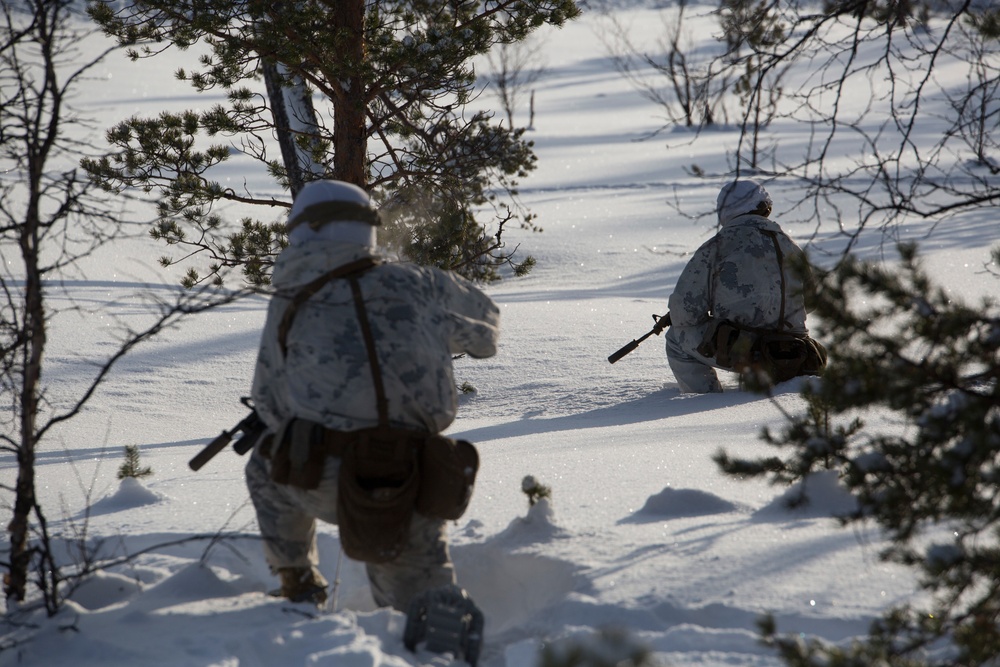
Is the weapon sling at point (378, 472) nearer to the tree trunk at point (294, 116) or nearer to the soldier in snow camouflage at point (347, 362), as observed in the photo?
the soldier in snow camouflage at point (347, 362)

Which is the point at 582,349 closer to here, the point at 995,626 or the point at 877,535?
the point at 877,535

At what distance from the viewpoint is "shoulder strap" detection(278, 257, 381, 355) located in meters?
2.62

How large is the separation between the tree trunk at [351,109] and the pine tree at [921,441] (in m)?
3.79

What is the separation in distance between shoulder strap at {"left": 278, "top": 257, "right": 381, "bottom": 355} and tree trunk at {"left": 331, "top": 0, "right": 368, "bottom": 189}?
8.94ft

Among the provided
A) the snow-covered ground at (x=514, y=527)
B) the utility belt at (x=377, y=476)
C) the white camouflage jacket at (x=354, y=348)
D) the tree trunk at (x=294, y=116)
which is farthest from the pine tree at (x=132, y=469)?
the tree trunk at (x=294, y=116)

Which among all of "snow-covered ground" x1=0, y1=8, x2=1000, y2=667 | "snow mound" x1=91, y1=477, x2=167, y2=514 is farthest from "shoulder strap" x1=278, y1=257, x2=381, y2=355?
"snow mound" x1=91, y1=477, x2=167, y2=514

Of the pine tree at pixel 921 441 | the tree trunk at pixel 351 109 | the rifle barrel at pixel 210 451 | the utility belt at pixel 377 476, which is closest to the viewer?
the pine tree at pixel 921 441

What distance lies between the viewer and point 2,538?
3.32m

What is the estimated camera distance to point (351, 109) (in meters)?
5.51

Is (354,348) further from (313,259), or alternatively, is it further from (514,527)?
(514,527)

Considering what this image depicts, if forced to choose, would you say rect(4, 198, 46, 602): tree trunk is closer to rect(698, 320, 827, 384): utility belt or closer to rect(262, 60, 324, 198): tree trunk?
rect(262, 60, 324, 198): tree trunk

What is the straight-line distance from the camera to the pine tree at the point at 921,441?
5.92ft

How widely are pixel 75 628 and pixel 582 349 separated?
5.29 m

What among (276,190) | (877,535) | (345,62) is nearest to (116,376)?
(345,62)
